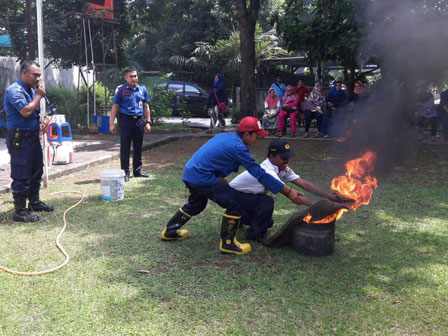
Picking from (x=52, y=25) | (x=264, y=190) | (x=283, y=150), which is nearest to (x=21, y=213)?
(x=264, y=190)

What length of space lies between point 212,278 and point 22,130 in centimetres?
322

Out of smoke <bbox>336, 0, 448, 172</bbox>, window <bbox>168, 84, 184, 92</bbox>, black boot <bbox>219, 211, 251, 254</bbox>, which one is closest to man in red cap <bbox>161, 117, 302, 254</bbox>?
black boot <bbox>219, 211, 251, 254</bbox>

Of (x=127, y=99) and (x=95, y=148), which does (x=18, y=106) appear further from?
(x=95, y=148)

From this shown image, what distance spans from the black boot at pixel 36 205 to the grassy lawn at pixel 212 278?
10.4 inches

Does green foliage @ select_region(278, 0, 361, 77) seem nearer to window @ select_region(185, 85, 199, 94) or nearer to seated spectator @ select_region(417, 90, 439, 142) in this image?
seated spectator @ select_region(417, 90, 439, 142)

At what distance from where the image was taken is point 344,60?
1214cm

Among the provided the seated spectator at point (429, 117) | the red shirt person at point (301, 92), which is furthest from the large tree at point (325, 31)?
the seated spectator at point (429, 117)

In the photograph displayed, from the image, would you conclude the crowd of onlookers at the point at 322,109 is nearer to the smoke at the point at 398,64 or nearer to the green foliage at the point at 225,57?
the smoke at the point at 398,64

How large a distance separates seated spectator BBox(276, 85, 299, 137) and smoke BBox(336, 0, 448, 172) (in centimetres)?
428

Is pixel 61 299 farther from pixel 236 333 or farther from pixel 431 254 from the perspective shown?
pixel 431 254

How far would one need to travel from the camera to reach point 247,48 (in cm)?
1501

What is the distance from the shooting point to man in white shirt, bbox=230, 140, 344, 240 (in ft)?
16.1

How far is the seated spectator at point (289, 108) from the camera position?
14648 mm

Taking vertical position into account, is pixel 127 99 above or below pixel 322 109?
above
